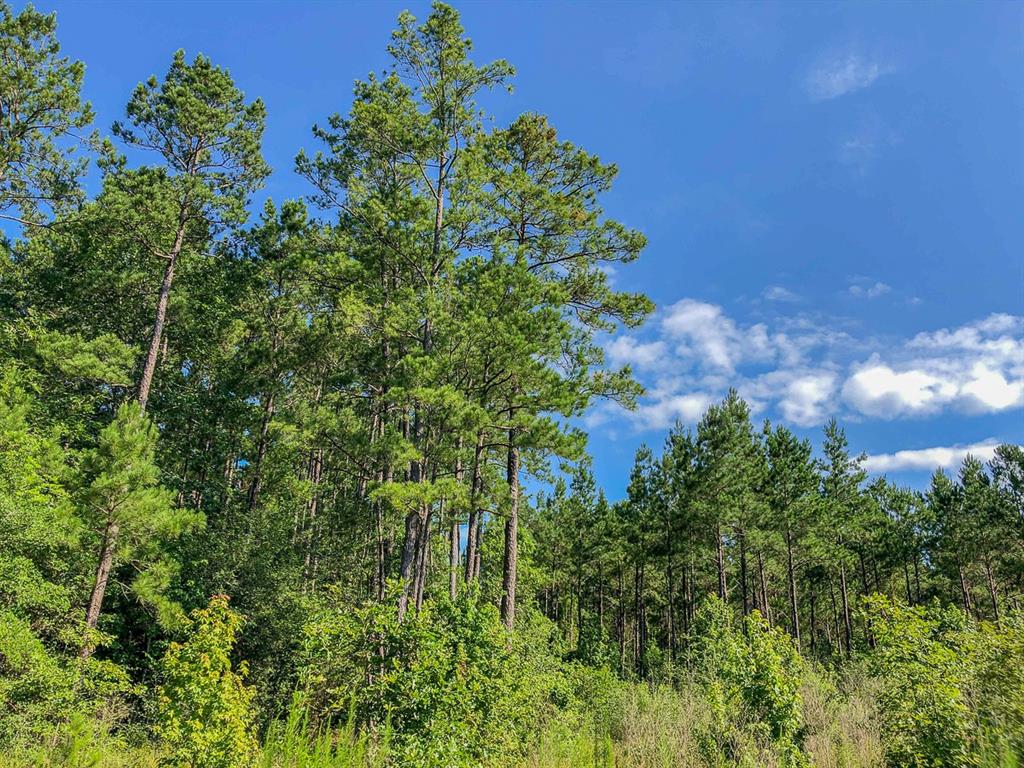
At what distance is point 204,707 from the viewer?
6191mm

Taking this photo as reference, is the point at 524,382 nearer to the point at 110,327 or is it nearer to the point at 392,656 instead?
the point at 392,656

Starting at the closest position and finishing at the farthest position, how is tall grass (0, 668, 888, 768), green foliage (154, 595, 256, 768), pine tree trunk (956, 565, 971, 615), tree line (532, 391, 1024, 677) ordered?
green foliage (154, 595, 256, 768) < tall grass (0, 668, 888, 768) < tree line (532, 391, 1024, 677) < pine tree trunk (956, 565, 971, 615)

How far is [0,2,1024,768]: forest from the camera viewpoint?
7.26 meters

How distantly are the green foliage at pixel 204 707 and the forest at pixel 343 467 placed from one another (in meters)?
0.03

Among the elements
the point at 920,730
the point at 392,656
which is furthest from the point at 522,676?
the point at 920,730

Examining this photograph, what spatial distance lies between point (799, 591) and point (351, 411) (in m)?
38.2

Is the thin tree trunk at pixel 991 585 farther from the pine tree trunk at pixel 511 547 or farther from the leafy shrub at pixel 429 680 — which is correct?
the leafy shrub at pixel 429 680

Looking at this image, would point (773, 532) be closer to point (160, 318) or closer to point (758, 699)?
point (758, 699)

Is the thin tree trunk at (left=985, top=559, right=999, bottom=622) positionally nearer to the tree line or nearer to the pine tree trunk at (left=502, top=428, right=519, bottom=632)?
→ the tree line

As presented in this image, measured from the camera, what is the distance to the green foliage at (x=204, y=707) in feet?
19.5

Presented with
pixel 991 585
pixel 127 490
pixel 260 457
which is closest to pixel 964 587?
pixel 991 585

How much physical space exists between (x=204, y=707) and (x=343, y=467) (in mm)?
12300

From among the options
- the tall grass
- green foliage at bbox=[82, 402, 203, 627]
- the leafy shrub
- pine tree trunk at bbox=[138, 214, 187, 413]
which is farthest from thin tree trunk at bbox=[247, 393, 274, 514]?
the leafy shrub

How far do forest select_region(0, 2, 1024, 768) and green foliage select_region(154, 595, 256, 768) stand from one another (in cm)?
3
